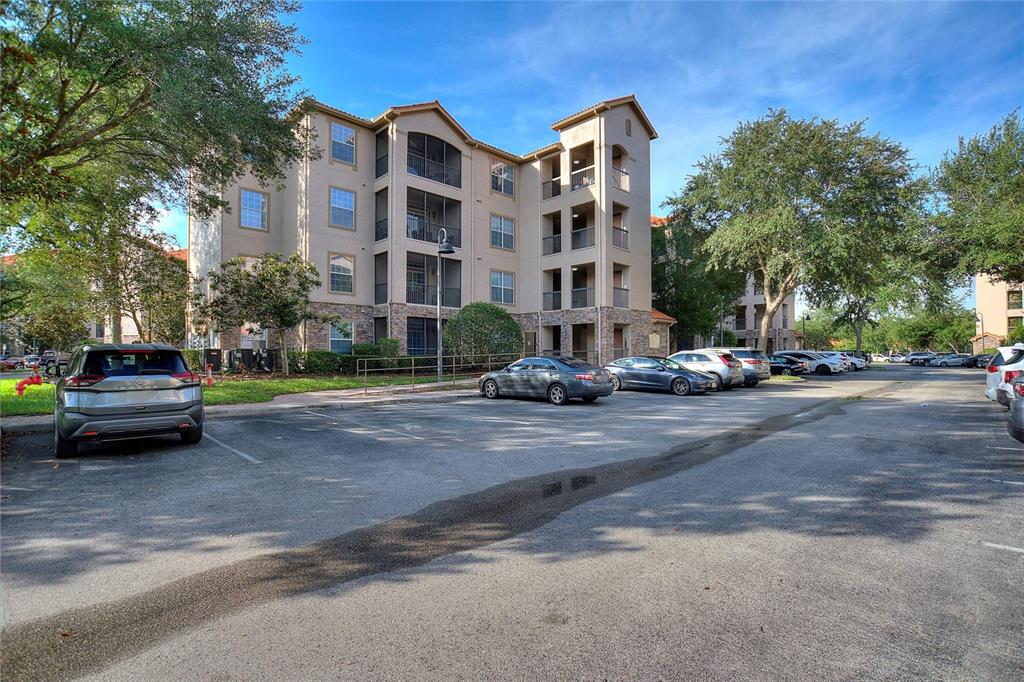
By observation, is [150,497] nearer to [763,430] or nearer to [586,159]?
[763,430]

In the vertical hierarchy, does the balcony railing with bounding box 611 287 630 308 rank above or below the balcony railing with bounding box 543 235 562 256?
below

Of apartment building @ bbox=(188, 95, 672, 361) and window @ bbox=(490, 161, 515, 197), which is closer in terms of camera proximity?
apartment building @ bbox=(188, 95, 672, 361)

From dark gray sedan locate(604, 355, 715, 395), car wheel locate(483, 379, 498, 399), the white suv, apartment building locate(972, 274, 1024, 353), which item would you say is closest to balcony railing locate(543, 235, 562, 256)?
dark gray sedan locate(604, 355, 715, 395)

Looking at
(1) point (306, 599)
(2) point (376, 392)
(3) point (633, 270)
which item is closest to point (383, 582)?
(1) point (306, 599)

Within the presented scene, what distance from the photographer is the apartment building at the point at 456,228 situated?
80.8 feet

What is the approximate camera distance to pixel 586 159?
1207 inches

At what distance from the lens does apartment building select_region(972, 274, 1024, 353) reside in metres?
62.9

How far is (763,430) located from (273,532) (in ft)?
29.4

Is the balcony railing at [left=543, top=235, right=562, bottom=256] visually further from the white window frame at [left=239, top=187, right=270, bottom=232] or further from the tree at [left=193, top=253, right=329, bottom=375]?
the white window frame at [left=239, top=187, right=270, bottom=232]

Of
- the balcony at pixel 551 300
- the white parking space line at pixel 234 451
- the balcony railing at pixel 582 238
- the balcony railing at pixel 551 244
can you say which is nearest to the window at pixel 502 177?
the balcony railing at pixel 551 244

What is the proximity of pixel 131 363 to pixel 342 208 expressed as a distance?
1911 cm

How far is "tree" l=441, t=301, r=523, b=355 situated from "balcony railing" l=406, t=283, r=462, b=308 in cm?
416

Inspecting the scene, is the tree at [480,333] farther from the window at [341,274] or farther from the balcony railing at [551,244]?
the balcony railing at [551,244]

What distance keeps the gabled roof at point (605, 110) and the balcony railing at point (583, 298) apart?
933 cm
